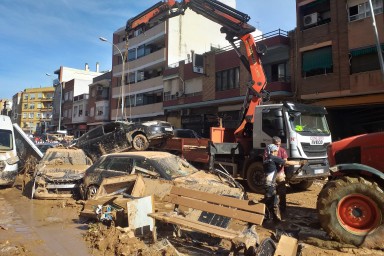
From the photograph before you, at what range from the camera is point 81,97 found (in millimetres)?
52781

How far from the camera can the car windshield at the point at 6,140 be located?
39.0 feet

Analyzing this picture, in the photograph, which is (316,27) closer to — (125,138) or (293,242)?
(125,138)

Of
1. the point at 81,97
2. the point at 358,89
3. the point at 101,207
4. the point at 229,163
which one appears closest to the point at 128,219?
the point at 101,207

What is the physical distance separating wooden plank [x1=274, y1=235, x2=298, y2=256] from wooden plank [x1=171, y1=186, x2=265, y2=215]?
593 mm

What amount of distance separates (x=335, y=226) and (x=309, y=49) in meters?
16.4

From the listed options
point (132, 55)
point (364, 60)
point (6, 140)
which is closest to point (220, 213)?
point (6, 140)

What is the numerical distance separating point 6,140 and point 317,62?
16410 millimetres

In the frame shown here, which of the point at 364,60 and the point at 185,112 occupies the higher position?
the point at 364,60

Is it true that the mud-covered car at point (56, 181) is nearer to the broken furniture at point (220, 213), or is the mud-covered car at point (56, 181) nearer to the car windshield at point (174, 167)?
the car windshield at point (174, 167)

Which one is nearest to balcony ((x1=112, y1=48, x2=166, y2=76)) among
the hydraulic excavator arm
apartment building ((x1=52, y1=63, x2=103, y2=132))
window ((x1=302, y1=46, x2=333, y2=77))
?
apartment building ((x1=52, y1=63, x2=103, y2=132))

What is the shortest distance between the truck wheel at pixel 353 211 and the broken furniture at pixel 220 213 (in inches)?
51.5

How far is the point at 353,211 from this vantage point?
217 inches

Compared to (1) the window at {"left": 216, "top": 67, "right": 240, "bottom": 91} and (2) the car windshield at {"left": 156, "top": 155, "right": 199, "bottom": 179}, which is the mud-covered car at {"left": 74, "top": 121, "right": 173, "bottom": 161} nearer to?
(2) the car windshield at {"left": 156, "top": 155, "right": 199, "bottom": 179}

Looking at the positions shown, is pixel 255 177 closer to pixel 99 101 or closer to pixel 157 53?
pixel 157 53
